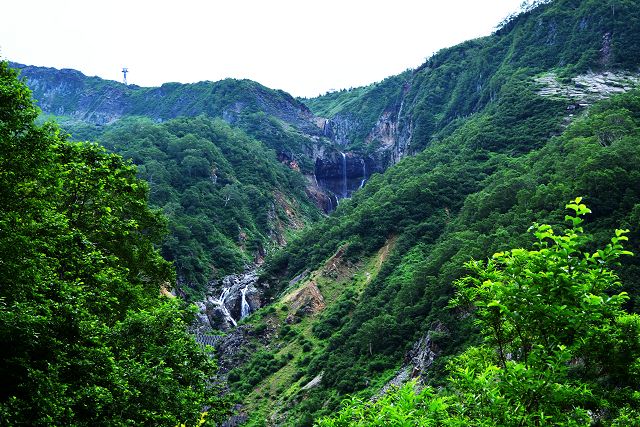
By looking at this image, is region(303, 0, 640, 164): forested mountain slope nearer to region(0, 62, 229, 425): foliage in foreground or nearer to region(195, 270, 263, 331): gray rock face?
region(195, 270, 263, 331): gray rock face

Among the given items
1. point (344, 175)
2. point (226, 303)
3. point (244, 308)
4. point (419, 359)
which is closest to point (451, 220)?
point (419, 359)

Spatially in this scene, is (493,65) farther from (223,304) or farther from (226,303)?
(223,304)

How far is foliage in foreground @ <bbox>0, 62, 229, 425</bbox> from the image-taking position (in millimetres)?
11898

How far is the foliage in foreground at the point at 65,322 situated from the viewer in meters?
11.9

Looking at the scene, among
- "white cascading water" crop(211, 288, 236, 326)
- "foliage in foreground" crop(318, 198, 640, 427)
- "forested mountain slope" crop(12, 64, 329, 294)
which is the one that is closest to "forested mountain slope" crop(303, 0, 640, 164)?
"forested mountain slope" crop(12, 64, 329, 294)

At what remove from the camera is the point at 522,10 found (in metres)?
125

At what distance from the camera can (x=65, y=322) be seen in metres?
13.3

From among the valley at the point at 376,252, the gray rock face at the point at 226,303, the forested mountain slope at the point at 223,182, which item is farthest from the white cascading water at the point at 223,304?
the forested mountain slope at the point at 223,182

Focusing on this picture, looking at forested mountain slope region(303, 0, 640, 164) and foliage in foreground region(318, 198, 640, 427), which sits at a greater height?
forested mountain slope region(303, 0, 640, 164)

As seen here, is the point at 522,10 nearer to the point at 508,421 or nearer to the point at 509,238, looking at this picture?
the point at 509,238

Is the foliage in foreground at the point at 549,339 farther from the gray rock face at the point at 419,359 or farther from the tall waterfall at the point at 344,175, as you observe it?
the tall waterfall at the point at 344,175

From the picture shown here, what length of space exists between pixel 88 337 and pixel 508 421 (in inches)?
392

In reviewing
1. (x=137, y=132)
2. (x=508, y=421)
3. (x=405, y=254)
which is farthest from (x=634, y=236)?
(x=137, y=132)

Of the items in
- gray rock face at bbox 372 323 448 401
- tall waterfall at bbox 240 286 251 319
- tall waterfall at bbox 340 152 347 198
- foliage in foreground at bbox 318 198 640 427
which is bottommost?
tall waterfall at bbox 240 286 251 319
